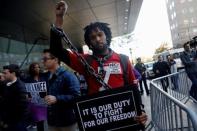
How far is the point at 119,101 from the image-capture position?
2900 mm

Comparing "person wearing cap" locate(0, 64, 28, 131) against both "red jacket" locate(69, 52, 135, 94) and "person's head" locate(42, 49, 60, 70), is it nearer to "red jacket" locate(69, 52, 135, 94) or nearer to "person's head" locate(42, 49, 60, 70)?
"person's head" locate(42, 49, 60, 70)

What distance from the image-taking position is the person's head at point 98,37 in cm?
321

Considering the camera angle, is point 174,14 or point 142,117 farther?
point 174,14

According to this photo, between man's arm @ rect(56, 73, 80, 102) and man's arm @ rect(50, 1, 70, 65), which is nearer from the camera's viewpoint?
man's arm @ rect(50, 1, 70, 65)

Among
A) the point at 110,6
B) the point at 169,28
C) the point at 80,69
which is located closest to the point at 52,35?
the point at 80,69

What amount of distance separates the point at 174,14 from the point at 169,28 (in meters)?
11.3

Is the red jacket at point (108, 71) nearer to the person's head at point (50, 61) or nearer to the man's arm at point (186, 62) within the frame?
the person's head at point (50, 61)

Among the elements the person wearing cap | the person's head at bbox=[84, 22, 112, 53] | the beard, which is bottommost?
the person wearing cap

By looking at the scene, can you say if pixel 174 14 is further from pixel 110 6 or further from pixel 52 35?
pixel 52 35

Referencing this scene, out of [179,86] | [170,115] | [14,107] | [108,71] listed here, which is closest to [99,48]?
[108,71]

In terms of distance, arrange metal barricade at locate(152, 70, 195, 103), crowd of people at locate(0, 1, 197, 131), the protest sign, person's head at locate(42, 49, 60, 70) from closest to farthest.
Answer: the protest sign < crowd of people at locate(0, 1, 197, 131) < person's head at locate(42, 49, 60, 70) < metal barricade at locate(152, 70, 195, 103)

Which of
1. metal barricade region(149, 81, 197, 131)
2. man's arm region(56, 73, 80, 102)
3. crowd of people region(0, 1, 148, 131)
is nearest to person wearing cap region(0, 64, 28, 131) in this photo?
crowd of people region(0, 1, 148, 131)

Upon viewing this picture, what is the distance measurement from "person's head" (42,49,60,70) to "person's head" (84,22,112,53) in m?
1.55

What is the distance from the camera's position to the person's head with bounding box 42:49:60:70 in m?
4.79
